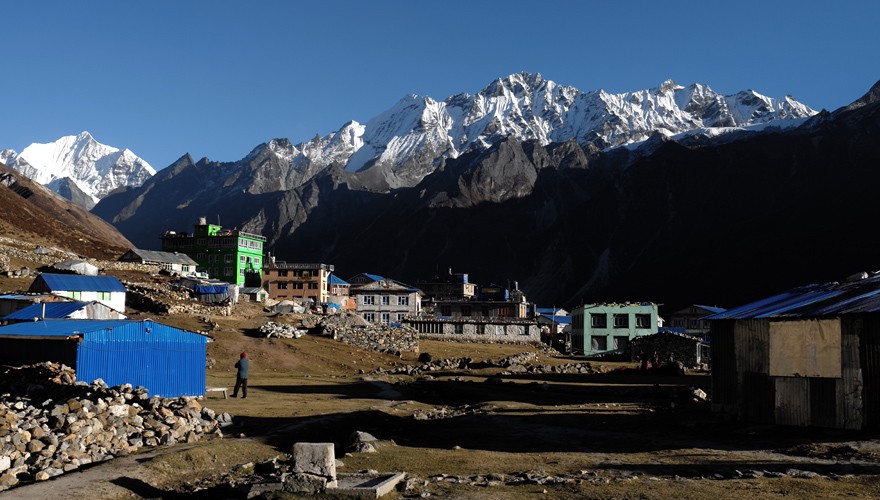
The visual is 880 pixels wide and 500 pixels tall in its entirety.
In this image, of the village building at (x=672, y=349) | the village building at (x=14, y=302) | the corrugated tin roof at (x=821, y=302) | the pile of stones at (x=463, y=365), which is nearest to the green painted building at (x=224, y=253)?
the pile of stones at (x=463, y=365)

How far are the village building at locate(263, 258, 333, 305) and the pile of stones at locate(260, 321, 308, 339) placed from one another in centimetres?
5086

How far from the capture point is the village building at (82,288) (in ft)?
219

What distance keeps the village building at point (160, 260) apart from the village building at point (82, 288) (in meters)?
50.1

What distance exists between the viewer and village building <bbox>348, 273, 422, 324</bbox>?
127 meters

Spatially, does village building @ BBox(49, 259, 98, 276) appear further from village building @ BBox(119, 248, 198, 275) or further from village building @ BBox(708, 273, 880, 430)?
village building @ BBox(708, 273, 880, 430)

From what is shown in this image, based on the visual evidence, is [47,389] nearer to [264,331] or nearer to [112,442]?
[112,442]

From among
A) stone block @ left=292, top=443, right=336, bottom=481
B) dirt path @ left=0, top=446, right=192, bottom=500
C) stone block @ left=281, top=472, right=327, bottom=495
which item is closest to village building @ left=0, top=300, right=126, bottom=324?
dirt path @ left=0, top=446, right=192, bottom=500

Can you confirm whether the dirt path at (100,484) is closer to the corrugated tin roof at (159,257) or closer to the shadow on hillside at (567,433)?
the shadow on hillside at (567,433)

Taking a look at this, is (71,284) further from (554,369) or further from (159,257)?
(159,257)

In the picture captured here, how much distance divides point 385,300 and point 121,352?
90745 mm

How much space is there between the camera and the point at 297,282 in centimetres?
12600

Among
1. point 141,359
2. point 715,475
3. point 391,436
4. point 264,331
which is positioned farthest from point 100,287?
point 715,475

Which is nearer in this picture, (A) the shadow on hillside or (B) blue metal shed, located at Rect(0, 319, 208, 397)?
(A) the shadow on hillside

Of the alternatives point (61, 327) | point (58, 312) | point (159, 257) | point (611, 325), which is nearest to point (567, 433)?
point (61, 327)
